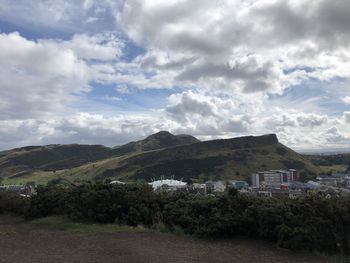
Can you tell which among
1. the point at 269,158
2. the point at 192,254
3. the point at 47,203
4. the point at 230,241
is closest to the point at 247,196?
the point at 230,241

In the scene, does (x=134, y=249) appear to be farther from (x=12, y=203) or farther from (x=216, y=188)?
(x=216, y=188)

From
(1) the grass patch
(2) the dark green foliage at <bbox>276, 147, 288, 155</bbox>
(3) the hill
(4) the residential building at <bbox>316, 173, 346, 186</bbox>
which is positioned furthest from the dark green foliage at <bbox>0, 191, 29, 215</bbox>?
(2) the dark green foliage at <bbox>276, 147, 288, 155</bbox>

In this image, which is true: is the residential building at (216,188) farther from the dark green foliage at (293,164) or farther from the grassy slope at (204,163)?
the dark green foliage at (293,164)

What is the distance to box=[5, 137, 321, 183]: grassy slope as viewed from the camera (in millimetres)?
139000

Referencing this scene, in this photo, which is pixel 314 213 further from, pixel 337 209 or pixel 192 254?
pixel 192 254

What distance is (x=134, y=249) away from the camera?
396 inches

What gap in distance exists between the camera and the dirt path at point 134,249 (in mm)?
9234

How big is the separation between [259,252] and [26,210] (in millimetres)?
11976

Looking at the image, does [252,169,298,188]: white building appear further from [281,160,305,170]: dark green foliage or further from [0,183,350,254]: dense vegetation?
[0,183,350,254]: dense vegetation

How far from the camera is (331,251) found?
1026 cm

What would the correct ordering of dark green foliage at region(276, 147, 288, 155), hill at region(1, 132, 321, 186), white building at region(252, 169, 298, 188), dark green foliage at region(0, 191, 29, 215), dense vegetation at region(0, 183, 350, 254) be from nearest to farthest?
dense vegetation at region(0, 183, 350, 254), dark green foliage at region(0, 191, 29, 215), white building at region(252, 169, 298, 188), hill at region(1, 132, 321, 186), dark green foliage at region(276, 147, 288, 155)

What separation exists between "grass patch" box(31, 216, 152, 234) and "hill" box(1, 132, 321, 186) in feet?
372

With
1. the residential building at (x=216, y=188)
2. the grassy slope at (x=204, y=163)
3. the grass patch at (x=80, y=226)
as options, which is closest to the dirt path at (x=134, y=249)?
the grass patch at (x=80, y=226)

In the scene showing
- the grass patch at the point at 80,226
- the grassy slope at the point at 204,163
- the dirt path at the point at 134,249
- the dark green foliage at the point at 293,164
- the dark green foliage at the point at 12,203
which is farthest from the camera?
the dark green foliage at the point at 293,164
